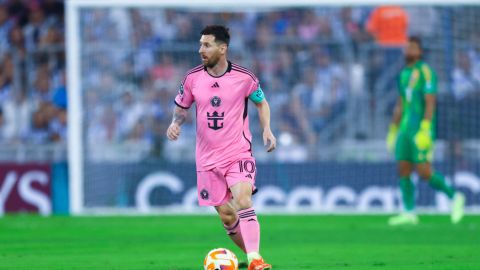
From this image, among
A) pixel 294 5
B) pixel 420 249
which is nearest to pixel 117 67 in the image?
pixel 294 5

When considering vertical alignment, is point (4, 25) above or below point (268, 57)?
above

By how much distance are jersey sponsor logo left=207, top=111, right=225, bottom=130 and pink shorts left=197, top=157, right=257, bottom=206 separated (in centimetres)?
36

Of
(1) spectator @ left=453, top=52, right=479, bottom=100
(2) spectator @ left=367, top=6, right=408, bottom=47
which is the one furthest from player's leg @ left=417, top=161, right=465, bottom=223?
(2) spectator @ left=367, top=6, right=408, bottom=47

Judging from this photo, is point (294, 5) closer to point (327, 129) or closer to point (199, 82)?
point (327, 129)

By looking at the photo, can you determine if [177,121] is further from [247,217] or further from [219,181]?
[247,217]

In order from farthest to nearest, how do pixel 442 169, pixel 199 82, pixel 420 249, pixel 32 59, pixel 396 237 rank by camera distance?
pixel 32 59
pixel 442 169
pixel 396 237
pixel 420 249
pixel 199 82

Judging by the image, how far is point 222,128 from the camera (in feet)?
33.5

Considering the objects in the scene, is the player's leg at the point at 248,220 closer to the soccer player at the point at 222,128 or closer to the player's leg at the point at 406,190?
the soccer player at the point at 222,128

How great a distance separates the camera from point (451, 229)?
16.0m

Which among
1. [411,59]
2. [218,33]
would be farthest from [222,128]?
[411,59]

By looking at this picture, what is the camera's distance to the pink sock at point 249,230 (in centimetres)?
968

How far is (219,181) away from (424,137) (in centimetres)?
731

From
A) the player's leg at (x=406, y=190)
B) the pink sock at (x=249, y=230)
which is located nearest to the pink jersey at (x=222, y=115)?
the pink sock at (x=249, y=230)

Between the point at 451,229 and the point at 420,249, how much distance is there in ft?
11.5
